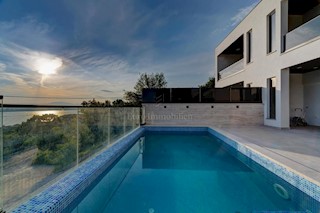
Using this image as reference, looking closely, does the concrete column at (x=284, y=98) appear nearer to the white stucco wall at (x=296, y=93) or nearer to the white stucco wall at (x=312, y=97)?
the white stucco wall at (x=312, y=97)

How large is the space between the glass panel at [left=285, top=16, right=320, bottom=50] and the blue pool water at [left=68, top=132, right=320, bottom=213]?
5051mm

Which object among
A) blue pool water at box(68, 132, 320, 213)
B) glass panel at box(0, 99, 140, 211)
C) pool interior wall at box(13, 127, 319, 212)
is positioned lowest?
blue pool water at box(68, 132, 320, 213)

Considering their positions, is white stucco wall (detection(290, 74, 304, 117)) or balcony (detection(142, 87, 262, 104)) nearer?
white stucco wall (detection(290, 74, 304, 117))

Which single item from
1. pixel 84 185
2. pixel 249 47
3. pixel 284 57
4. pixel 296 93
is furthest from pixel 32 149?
pixel 249 47

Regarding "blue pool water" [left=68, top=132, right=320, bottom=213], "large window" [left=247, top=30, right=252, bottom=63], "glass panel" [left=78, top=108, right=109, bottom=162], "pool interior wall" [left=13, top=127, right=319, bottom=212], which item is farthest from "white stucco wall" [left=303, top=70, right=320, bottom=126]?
"glass panel" [left=78, top=108, right=109, bottom=162]

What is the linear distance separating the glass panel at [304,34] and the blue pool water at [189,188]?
5.05 meters

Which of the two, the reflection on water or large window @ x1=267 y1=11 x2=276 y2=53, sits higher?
large window @ x1=267 y1=11 x2=276 y2=53

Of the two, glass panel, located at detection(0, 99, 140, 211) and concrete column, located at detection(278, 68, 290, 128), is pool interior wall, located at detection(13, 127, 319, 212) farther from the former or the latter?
concrete column, located at detection(278, 68, 290, 128)

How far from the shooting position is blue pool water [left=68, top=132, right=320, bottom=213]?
136 inches

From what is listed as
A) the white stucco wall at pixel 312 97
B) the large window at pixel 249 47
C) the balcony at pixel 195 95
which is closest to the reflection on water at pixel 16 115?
the balcony at pixel 195 95

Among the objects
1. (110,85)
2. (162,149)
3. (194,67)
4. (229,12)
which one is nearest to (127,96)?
(110,85)

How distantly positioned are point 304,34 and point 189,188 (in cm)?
742

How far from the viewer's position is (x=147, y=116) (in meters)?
13.6

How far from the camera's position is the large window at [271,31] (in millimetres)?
10625
